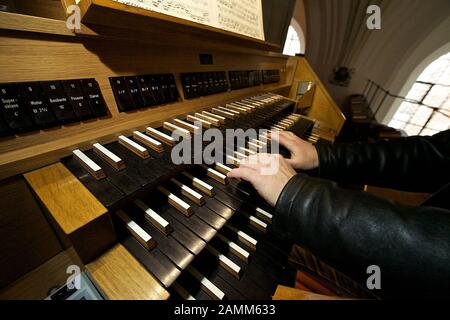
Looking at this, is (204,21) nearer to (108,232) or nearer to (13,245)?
(108,232)

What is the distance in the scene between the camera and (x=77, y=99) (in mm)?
544

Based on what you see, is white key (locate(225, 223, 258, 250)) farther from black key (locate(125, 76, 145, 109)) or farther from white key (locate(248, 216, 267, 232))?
black key (locate(125, 76, 145, 109))

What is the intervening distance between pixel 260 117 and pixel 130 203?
844 mm

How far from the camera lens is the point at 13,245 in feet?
1.60

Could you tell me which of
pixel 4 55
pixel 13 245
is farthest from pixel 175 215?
pixel 4 55

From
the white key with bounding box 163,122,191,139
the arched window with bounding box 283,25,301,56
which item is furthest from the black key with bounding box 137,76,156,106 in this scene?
the arched window with bounding box 283,25,301,56

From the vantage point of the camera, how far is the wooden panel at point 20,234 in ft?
1.48

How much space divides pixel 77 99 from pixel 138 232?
1.46 ft

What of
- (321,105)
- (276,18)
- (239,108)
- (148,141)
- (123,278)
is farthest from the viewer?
(321,105)

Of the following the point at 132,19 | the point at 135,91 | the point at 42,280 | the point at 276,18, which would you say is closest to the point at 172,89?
the point at 135,91

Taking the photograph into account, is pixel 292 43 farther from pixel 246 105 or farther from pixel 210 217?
pixel 210 217

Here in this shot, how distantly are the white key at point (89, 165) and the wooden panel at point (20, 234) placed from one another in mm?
131

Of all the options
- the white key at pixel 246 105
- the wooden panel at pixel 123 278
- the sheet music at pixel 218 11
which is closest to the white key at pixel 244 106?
the white key at pixel 246 105

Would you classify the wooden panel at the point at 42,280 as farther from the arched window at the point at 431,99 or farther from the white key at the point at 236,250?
the arched window at the point at 431,99
